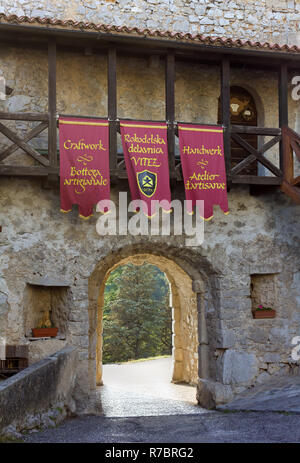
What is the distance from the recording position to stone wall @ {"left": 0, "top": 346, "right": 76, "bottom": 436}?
5.60 meters

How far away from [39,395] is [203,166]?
4.46 m

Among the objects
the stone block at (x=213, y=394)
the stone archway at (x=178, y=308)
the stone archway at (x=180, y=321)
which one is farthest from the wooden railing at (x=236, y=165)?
the stone block at (x=213, y=394)

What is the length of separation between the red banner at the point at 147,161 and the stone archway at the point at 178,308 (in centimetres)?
130

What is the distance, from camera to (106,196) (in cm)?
857

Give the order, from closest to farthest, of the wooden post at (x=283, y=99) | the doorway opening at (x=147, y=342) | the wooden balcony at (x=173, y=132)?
the wooden balcony at (x=173, y=132)
the wooden post at (x=283, y=99)
the doorway opening at (x=147, y=342)

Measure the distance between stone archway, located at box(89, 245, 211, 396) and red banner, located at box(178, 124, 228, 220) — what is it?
136cm

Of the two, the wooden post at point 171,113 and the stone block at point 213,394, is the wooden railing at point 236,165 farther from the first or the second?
the stone block at point 213,394

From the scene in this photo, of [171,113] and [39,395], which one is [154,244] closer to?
[171,113]

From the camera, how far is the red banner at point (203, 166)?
8844 mm

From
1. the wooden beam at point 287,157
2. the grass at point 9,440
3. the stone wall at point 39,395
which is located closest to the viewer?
the grass at point 9,440

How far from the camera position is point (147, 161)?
864 centimetres
